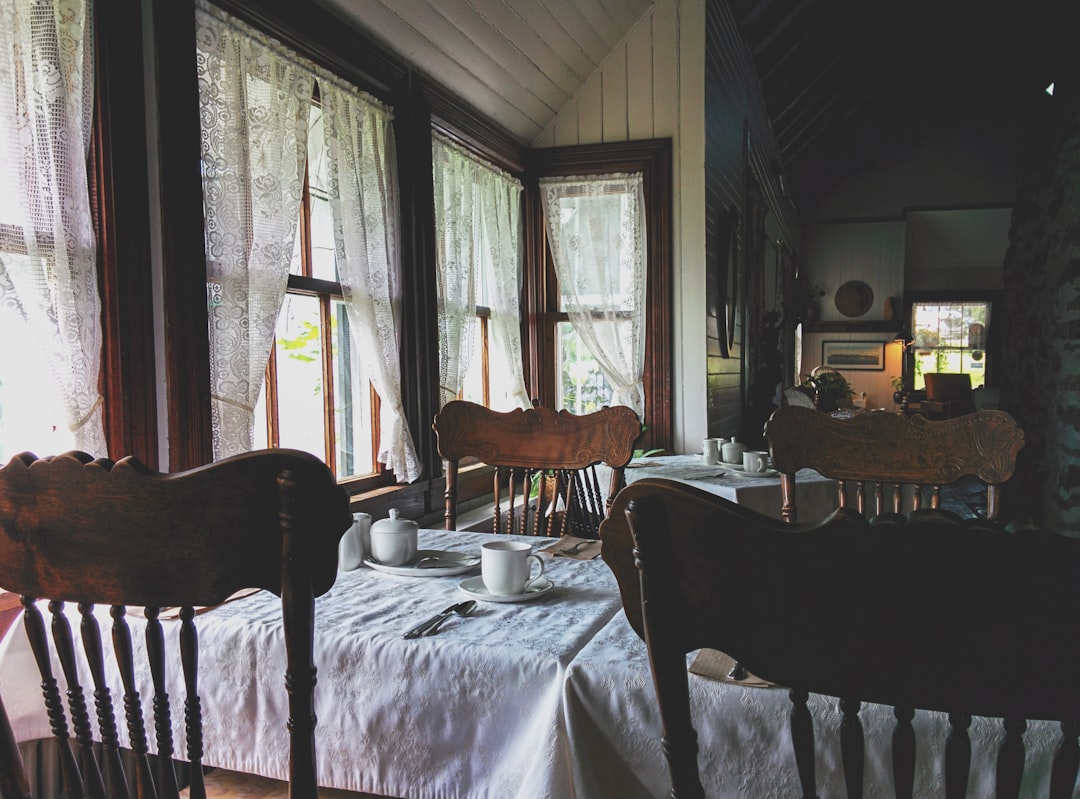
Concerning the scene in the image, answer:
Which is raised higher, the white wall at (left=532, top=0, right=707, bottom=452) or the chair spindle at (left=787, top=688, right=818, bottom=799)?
the white wall at (left=532, top=0, right=707, bottom=452)

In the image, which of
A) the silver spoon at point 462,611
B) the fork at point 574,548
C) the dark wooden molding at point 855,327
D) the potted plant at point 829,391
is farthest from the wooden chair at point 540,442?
the dark wooden molding at point 855,327

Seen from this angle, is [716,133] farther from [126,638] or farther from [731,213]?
[126,638]

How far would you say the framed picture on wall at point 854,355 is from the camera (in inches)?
450

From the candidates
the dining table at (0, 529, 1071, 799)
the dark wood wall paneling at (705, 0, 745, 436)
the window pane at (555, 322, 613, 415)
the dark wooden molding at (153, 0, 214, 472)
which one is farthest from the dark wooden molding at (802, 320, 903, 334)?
the dining table at (0, 529, 1071, 799)

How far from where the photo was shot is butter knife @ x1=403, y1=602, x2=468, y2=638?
105cm

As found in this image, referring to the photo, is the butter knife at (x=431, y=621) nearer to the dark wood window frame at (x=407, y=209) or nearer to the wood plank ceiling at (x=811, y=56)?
the dark wood window frame at (x=407, y=209)

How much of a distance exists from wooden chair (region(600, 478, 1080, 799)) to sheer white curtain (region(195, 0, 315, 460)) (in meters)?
1.67

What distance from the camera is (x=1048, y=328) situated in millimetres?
3576

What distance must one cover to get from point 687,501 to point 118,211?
168 centimetres

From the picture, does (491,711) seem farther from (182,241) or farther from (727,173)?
(727,173)

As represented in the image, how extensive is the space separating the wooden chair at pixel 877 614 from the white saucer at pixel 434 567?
30.1 inches

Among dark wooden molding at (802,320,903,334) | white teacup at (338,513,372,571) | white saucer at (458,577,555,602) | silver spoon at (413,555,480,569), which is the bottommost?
silver spoon at (413,555,480,569)

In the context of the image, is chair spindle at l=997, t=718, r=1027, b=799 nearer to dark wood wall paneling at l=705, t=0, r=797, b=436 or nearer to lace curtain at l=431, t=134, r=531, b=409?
lace curtain at l=431, t=134, r=531, b=409

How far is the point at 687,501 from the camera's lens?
616 mm
